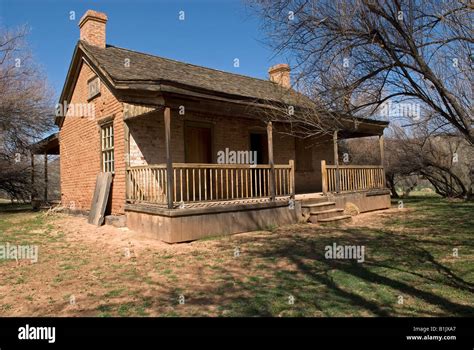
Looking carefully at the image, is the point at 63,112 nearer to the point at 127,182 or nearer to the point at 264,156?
the point at 127,182

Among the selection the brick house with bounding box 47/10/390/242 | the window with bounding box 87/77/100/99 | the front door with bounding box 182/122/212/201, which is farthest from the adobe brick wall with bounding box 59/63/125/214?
the front door with bounding box 182/122/212/201

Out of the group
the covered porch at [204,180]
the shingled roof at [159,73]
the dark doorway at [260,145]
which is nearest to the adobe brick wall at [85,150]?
the covered porch at [204,180]

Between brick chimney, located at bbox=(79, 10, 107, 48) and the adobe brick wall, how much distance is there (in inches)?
37.9

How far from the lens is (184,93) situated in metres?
8.50

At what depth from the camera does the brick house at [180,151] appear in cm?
859

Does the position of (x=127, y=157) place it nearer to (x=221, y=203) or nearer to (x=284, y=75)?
(x=221, y=203)

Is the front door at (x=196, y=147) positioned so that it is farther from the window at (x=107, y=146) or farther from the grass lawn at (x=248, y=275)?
the grass lawn at (x=248, y=275)

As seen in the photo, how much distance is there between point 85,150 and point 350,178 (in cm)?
988

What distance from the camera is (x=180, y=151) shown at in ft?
36.4

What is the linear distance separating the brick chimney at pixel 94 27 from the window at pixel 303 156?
28.5ft

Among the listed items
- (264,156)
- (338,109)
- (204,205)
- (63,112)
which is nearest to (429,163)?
(264,156)

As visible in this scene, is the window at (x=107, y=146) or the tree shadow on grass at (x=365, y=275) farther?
the window at (x=107, y=146)

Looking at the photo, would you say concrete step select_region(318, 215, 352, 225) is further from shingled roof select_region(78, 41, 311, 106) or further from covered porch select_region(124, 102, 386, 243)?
shingled roof select_region(78, 41, 311, 106)
